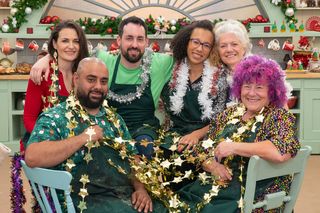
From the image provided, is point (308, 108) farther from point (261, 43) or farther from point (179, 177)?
point (179, 177)

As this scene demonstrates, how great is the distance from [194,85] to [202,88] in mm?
63

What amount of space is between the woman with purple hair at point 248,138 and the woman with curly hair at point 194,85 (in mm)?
438

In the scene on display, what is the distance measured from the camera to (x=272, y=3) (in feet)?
23.4

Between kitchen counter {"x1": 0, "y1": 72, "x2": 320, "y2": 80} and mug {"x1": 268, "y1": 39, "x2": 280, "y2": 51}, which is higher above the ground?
mug {"x1": 268, "y1": 39, "x2": 280, "y2": 51}

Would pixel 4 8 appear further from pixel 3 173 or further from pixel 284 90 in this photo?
pixel 284 90

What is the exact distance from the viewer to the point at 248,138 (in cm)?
288

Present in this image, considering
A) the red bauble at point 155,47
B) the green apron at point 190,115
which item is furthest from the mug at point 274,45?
the green apron at point 190,115

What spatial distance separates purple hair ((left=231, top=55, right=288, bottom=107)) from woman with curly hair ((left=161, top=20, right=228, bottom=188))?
0.54m

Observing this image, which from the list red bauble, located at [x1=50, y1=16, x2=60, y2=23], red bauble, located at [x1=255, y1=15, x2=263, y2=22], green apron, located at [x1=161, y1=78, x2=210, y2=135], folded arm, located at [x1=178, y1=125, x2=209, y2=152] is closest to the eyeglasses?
green apron, located at [x1=161, y1=78, x2=210, y2=135]

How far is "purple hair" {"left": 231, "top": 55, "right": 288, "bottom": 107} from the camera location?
9.39 ft

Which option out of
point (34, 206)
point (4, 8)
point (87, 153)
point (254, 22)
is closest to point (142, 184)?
point (87, 153)

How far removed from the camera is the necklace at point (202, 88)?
3461 millimetres

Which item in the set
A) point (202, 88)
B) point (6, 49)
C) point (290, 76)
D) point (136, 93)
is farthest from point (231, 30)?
point (6, 49)

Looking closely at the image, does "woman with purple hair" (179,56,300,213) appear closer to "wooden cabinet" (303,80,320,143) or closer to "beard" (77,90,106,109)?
"beard" (77,90,106,109)
